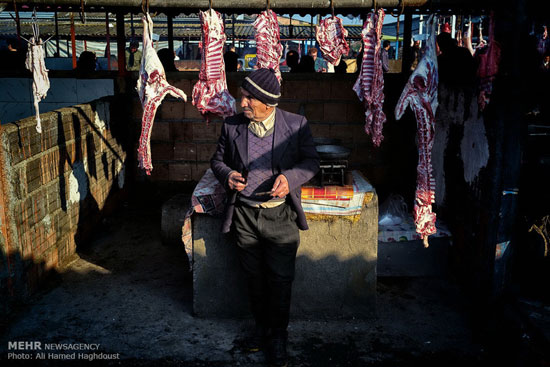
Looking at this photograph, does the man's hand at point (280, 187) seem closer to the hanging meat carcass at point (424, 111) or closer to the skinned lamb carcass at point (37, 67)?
the hanging meat carcass at point (424, 111)

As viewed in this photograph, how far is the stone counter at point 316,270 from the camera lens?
4.37 meters

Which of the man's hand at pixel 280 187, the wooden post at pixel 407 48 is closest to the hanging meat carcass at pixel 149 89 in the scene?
the man's hand at pixel 280 187

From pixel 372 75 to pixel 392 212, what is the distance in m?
1.63

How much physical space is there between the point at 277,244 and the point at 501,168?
1874 millimetres

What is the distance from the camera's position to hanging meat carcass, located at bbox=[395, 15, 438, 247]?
4516 millimetres

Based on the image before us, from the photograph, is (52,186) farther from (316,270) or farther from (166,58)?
(166,58)

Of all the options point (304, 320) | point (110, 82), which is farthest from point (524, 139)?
point (110, 82)

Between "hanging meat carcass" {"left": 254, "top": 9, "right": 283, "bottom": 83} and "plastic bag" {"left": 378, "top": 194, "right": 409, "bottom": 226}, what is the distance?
1.97 m

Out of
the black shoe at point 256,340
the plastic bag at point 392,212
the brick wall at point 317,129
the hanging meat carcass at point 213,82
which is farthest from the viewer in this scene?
the brick wall at point 317,129

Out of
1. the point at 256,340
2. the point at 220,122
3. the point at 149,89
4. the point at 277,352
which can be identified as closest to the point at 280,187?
the point at 277,352

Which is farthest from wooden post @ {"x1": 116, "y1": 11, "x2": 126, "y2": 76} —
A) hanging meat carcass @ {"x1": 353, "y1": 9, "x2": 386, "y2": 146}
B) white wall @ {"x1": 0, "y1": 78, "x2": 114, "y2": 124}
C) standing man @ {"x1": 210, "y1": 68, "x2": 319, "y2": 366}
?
standing man @ {"x1": 210, "y1": 68, "x2": 319, "y2": 366}

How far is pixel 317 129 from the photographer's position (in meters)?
7.05

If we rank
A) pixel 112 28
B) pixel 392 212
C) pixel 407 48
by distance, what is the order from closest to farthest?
pixel 392 212, pixel 407 48, pixel 112 28

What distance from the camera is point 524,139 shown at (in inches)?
157
